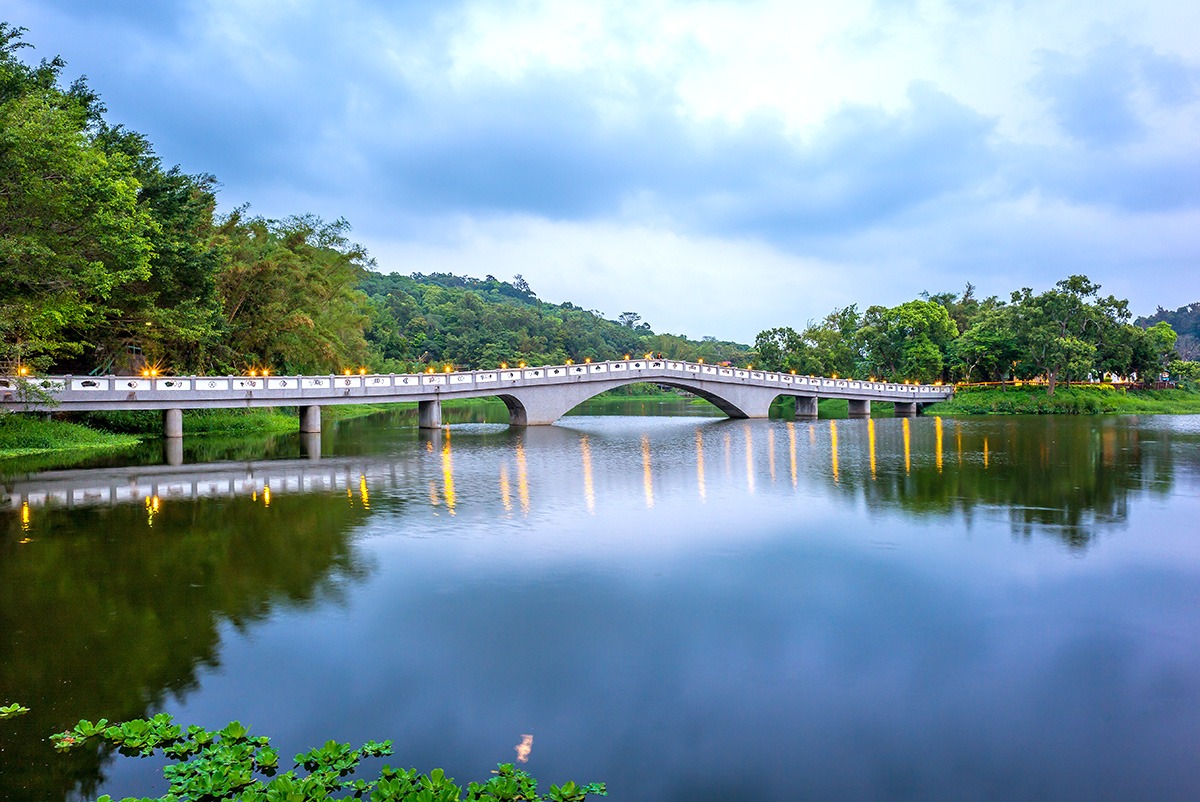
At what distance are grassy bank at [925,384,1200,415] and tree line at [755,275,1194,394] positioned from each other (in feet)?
4.28

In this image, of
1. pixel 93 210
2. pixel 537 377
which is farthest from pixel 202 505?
pixel 537 377

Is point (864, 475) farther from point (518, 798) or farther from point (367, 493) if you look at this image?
point (518, 798)

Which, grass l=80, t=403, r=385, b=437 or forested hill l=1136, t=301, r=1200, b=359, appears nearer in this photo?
grass l=80, t=403, r=385, b=437

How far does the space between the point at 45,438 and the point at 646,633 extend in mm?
24164

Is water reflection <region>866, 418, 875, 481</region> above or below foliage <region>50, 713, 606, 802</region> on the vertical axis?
above

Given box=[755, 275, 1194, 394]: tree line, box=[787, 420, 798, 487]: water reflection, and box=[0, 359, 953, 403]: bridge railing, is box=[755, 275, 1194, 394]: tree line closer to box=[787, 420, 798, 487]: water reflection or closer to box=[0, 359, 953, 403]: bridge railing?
box=[0, 359, 953, 403]: bridge railing

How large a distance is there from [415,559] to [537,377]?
85.1 feet

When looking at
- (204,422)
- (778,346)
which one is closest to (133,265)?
(204,422)

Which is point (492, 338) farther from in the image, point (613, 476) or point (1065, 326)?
point (613, 476)

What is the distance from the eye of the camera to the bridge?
2469 centimetres

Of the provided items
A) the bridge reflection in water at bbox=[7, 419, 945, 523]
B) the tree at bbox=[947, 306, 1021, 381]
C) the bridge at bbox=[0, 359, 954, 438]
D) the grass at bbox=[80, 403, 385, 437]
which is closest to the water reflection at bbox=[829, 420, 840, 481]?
the bridge reflection in water at bbox=[7, 419, 945, 523]

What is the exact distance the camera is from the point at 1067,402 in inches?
1948

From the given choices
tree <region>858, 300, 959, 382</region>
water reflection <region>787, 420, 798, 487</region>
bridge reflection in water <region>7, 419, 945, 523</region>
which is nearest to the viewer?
bridge reflection in water <region>7, 419, 945, 523</region>

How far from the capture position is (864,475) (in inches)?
718
